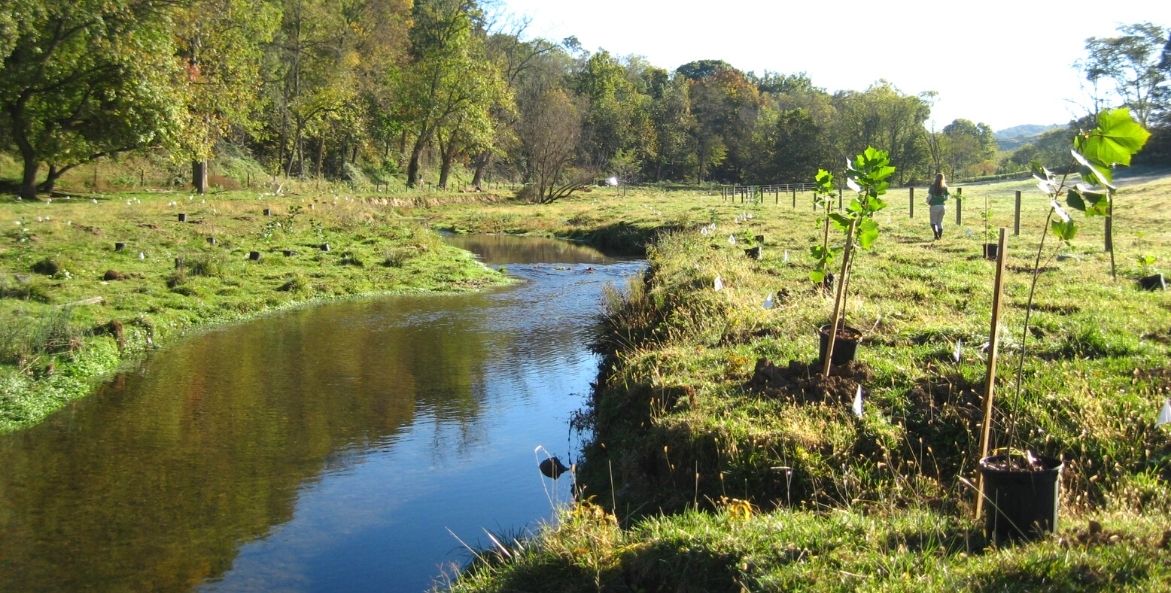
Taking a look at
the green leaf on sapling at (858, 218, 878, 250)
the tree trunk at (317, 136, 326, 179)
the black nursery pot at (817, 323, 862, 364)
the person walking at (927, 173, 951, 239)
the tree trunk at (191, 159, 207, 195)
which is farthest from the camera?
the tree trunk at (317, 136, 326, 179)

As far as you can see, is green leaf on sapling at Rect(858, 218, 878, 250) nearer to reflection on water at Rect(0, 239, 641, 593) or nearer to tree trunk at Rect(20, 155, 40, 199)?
reflection on water at Rect(0, 239, 641, 593)

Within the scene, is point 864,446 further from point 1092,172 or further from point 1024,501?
point 1092,172

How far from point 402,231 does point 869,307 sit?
1964cm

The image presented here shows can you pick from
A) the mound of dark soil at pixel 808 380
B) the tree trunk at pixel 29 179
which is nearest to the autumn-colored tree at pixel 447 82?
the tree trunk at pixel 29 179

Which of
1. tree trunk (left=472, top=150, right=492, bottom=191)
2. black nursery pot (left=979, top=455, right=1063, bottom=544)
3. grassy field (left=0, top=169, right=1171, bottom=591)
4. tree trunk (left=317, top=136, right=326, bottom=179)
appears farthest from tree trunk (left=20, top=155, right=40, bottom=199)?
tree trunk (left=472, top=150, right=492, bottom=191)

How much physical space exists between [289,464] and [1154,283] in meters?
11.4

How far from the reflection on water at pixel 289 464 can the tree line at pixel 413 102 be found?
1584cm

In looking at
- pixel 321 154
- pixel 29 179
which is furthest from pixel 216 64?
pixel 321 154

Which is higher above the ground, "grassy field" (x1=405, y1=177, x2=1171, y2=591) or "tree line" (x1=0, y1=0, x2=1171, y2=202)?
"tree line" (x1=0, y1=0, x2=1171, y2=202)

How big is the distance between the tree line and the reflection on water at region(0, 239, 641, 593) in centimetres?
1584

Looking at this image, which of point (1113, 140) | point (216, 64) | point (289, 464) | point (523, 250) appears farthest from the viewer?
point (216, 64)

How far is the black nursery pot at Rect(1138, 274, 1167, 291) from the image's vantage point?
12320 millimetres

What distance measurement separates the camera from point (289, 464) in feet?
30.3

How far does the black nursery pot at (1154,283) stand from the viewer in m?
12.3
